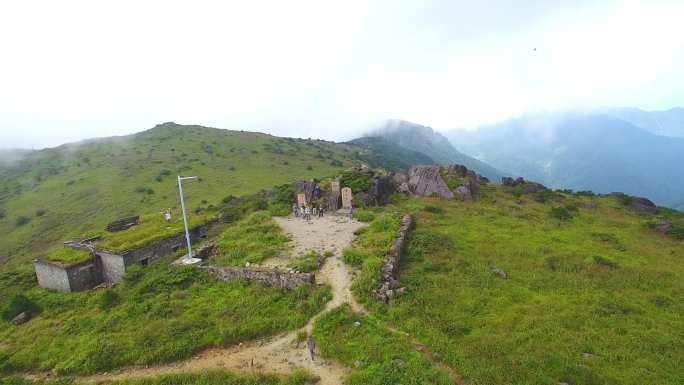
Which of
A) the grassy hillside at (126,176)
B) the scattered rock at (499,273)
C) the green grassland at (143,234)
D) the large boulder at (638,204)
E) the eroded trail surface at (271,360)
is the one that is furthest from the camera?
the grassy hillside at (126,176)

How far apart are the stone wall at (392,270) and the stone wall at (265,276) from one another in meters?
3.01

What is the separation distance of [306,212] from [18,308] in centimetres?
1627

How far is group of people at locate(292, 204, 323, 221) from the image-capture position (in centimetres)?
2490

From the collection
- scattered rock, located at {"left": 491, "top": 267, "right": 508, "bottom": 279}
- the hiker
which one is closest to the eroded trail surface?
the hiker

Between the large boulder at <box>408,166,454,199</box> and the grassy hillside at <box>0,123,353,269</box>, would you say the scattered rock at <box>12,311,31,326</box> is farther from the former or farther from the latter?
the large boulder at <box>408,166,454,199</box>

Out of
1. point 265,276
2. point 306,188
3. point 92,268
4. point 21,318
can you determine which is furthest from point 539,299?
point 92,268

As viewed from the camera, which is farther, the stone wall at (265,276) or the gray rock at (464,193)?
the gray rock at (464,193)

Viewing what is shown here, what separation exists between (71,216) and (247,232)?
46.6m

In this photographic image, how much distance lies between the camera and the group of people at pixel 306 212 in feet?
81.7

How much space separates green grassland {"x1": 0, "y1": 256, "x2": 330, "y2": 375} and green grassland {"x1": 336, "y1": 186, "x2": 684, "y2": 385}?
366cm

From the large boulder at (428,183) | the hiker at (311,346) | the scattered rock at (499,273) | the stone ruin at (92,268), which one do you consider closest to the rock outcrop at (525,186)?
the large boulder at (428,183)

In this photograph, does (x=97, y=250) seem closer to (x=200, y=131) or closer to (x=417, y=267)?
(x=417, y=267)

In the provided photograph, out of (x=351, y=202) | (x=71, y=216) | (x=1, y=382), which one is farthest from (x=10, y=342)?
(x=71, y=216)

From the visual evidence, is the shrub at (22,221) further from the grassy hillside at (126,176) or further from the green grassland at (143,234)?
the green grassland at (143,234)
